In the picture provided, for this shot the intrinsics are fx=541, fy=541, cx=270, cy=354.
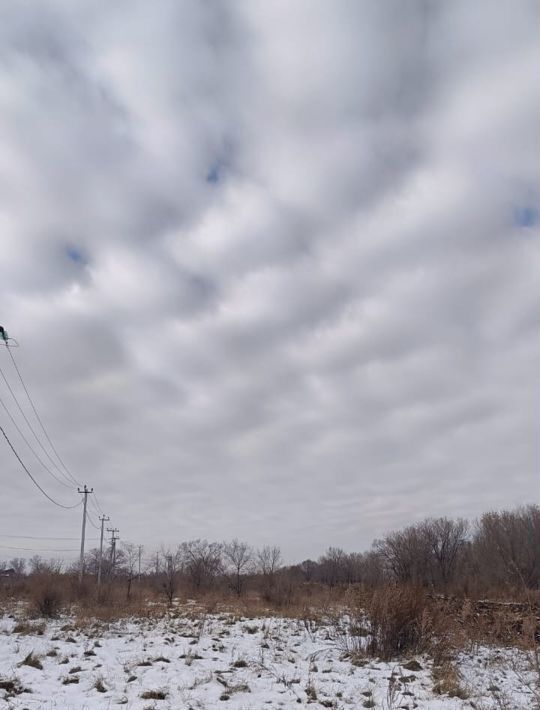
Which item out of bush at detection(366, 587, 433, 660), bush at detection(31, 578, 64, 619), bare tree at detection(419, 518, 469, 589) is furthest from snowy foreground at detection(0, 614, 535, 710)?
bare tree at detection(419, 518, 469, 589)

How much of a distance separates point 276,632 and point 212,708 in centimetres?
Result: 866

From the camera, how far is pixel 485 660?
12648 mm

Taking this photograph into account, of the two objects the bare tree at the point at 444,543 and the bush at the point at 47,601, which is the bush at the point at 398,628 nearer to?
the bush at the point at 47,601

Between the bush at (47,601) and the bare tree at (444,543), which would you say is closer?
the bush at (47,601)

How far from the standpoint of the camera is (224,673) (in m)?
10.9

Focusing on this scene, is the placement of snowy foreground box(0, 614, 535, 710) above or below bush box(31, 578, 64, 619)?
below

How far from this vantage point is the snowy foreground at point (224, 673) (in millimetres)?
8875

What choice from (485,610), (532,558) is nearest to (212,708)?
(485,610)

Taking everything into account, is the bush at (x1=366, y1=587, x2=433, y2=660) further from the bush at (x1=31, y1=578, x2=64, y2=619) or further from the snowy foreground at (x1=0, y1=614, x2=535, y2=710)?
the bush at (x1=31, y1=578, x2=64, y2=619)

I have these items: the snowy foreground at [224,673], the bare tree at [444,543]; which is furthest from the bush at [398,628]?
the bare tree at [444,543]

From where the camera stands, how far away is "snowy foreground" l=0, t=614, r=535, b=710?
8.88 m

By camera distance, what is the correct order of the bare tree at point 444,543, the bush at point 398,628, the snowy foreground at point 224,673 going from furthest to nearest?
the bare tree at point 444,543, the bush at point 398,628, the snowy foreground at point 224,673

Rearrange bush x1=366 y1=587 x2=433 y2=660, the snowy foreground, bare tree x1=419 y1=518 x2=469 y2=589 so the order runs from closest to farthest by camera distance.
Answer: the snowy foreground → bush x1=366 y1=587 x2=433 y2=660 → bare tree x1=419 y1=518 x2=469 y2=589

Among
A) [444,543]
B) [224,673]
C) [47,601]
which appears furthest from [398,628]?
[444,543]
